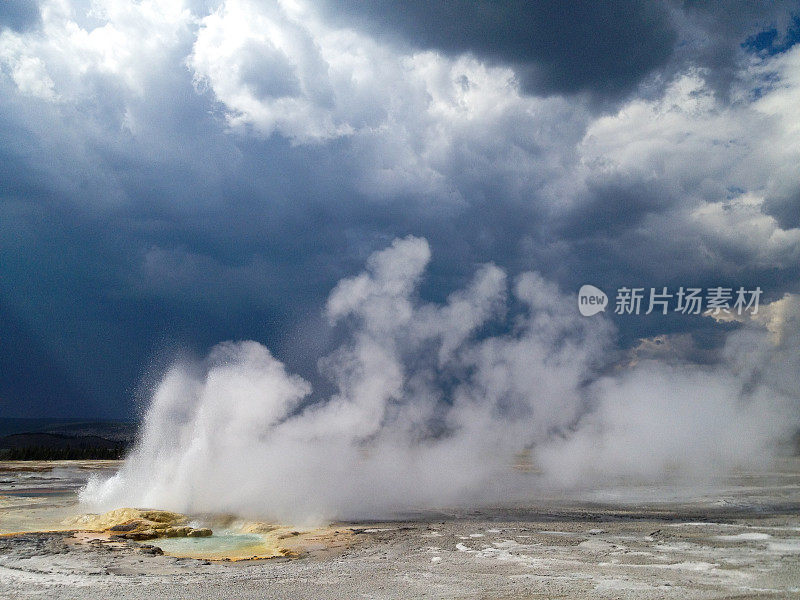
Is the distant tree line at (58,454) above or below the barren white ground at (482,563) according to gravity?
below

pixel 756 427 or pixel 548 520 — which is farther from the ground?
pixel 756 427

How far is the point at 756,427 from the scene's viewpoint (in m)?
60.4

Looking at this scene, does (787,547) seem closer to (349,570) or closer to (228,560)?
(349,570)

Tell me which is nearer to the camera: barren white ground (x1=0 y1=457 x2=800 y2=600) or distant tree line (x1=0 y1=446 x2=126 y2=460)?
barren white ground (x1=0 y1=457 x2=800 y2=600)

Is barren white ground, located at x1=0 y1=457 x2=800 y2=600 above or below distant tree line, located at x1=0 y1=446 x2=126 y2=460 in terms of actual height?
above

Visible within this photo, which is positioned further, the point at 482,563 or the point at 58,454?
the point at 58,454

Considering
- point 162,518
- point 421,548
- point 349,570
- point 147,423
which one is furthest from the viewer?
point 147,423

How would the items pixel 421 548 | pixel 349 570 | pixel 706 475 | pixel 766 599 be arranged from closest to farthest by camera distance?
pixel 766 599 < pixel 349 570 < pixel 421 548 < pixel 706 475

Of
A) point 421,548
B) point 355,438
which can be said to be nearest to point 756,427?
point 355,438

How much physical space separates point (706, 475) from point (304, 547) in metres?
40.1

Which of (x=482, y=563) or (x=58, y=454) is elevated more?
(x=482, y=563)

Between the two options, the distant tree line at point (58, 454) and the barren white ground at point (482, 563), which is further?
the distant tree line at point (58, 454)

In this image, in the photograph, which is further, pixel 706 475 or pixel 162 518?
pixel 706 475

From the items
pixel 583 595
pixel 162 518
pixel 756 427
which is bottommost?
pixel 162 518
